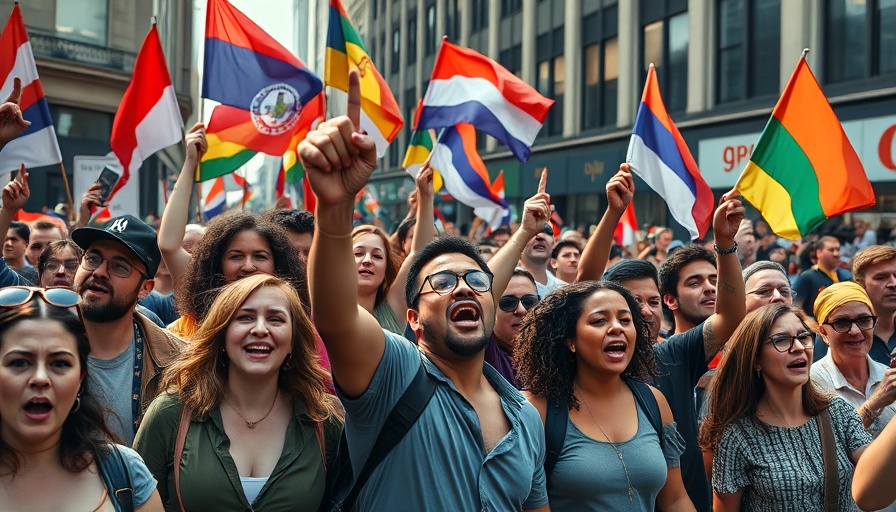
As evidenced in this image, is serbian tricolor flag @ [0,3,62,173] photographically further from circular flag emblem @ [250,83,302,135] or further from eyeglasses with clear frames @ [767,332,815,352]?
eyeglasses with clear frames @ [767,332,815,352]

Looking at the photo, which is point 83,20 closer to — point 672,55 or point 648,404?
point 672,55

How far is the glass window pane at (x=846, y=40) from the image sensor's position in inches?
691

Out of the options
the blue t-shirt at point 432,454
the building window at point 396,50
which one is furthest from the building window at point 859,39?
the building window at point 396,50

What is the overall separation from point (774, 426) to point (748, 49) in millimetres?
17771

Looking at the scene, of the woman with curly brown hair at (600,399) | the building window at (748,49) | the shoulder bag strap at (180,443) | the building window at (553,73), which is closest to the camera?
the shoulder bag strap at (180,443)

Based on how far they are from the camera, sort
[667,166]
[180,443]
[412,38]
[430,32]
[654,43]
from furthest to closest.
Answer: [412,38], [430,32], [654,43], [667,166], [180,443]

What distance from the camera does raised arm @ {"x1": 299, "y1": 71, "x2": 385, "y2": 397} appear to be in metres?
2.57

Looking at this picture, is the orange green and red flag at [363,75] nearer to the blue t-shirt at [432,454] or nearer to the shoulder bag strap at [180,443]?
the shoulder bag strap at [180,443]

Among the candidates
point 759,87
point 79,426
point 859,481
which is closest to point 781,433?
point 859,481

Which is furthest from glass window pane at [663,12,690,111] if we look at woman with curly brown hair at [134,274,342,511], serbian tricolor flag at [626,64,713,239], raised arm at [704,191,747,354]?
woman with curly brown hair at [134,274,342,511]

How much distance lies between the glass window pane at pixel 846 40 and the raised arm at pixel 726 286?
1468 cm

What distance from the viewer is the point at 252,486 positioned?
3203mm

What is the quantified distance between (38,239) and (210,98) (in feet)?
5.86

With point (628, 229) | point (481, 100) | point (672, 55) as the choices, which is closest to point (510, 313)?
point (481, 100)
